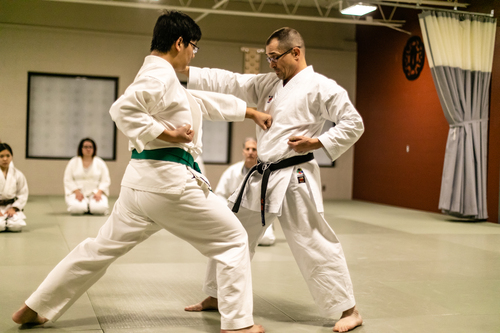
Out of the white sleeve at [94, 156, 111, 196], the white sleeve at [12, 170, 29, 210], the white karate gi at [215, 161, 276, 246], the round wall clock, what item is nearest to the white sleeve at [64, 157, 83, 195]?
the white sleeve at [94, 156, 111, 196]

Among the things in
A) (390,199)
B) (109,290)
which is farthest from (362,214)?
(109,290)

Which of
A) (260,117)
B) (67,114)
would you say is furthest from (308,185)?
(67,114)

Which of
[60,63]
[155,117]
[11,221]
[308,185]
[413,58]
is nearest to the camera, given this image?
[155,117]

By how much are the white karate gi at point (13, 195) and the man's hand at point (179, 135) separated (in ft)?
12.1

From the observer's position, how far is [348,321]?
2.41m

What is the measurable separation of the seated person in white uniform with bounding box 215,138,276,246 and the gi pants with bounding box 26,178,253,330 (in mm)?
2655

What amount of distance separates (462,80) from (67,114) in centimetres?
680

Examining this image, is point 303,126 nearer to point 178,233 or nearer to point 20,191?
point 178,233

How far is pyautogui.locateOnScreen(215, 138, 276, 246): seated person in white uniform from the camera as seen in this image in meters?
4.85

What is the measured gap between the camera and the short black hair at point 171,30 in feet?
6.93

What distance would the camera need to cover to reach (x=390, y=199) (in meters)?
9.51

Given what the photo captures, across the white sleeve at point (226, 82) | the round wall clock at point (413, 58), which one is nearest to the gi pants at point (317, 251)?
the white sleeve at point (226, 82)

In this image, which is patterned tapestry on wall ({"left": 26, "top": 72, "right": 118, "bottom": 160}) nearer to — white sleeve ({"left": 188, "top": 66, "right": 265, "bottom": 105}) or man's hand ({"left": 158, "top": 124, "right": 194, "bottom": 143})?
white sleeve ({"left": 188, "top": 66, "right": 265, "bottom": 105})

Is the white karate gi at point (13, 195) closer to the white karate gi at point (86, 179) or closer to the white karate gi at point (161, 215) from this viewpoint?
the white karate gi at point (86, 179)
